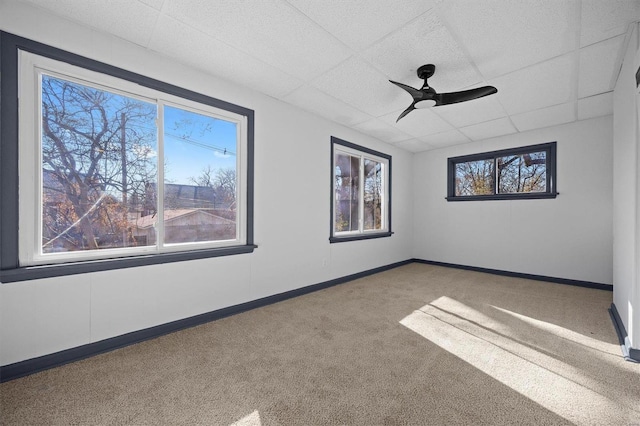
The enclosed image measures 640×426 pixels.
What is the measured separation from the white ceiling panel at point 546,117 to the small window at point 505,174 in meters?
0.40

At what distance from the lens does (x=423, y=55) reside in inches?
98.0

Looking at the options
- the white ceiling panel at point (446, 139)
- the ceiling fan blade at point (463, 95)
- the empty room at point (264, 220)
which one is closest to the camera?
the empty room at point (264, 220)

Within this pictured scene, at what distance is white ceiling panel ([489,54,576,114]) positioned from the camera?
268cm

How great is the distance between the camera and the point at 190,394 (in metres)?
1.70

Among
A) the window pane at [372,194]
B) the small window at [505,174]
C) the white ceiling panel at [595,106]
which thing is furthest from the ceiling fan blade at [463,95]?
the small window at [505,174]

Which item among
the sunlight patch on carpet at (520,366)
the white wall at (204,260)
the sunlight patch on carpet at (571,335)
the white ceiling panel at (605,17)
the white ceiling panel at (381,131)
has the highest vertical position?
the white ceiling panel at (605,17)

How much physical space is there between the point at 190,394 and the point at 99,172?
1.94 m

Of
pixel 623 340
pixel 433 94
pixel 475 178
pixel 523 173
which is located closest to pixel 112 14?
pixel 433 94

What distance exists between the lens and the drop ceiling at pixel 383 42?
195 centimetres

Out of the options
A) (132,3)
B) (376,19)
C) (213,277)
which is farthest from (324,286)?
(132,3)

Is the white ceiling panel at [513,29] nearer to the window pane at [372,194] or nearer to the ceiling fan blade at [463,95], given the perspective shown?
the ceiling fan blade at [463,95]

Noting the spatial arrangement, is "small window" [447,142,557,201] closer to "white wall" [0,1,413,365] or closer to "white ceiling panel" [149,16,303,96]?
"white wall" [0,1,413,365]

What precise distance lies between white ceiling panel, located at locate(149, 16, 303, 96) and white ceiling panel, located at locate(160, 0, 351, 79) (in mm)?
102

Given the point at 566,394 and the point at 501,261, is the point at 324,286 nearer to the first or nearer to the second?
the point at 566,394
